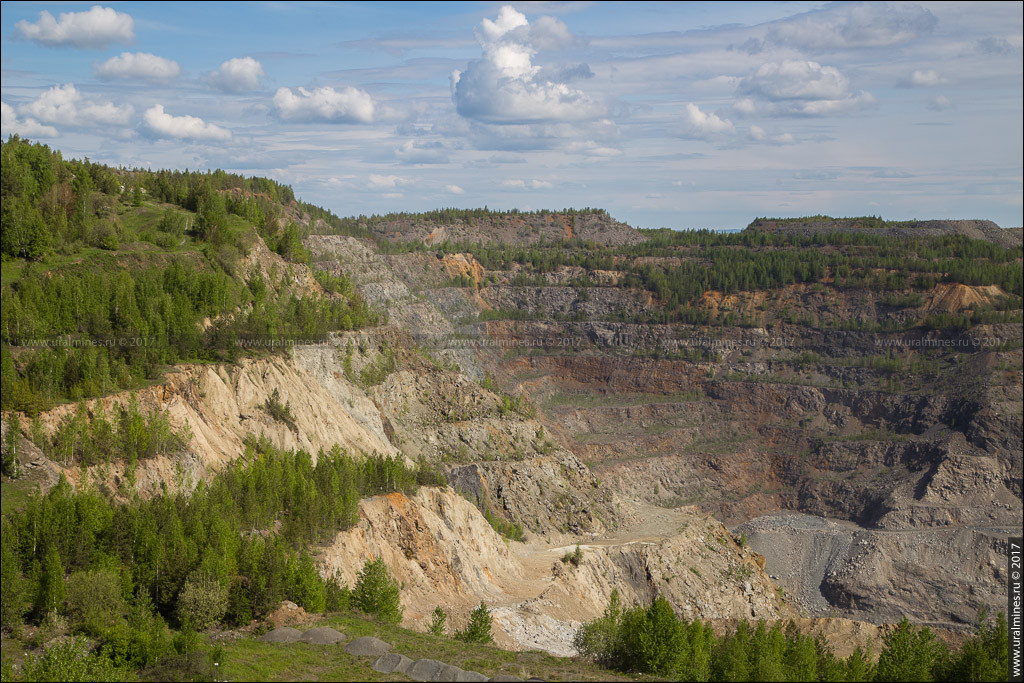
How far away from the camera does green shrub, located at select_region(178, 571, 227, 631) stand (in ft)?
169

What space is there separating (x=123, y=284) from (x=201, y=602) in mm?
32995

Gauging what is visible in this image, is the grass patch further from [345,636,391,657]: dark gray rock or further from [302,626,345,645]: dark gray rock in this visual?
[302,626,345,645]: dark gray rock

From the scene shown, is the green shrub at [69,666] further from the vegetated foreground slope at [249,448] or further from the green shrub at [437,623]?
the green shrub at [437,623]

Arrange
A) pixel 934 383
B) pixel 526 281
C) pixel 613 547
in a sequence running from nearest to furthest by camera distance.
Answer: pixel 613 547 → pixel 934 383 → pixel 526 281

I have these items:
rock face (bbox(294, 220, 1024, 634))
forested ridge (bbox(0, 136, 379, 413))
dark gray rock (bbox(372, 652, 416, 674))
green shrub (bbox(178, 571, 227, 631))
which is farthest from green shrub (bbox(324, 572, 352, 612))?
forested ridge (bbox(0, 136, 379, 413))

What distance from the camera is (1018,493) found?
12975 centimetres

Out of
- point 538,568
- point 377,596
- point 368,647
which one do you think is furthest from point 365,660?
point 538,568

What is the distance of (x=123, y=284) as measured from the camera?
74.4m

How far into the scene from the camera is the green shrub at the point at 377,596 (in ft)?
206

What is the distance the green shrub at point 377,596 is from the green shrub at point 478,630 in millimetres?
5111

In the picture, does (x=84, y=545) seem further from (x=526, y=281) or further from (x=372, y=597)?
(x=526, y=281)

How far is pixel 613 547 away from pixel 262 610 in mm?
50942

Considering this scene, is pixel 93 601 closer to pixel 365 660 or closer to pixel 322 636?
pixel 322 636

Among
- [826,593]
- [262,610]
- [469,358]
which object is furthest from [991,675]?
[469,358]
